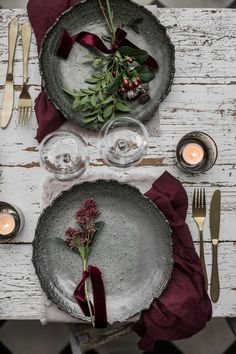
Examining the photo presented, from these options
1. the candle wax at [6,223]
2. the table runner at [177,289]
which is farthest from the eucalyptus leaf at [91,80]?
the candle wax at [6,223]

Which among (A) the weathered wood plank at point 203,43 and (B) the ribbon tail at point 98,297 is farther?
(A) the weathered wood plank at point 203,43

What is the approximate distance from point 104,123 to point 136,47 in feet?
0.54

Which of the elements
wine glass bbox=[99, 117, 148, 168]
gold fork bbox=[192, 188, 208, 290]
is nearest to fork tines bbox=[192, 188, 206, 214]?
gold fork bbox=[192, 188, 208, 290]

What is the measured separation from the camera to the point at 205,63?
3.82 feet

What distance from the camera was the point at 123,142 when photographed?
3.65 feet

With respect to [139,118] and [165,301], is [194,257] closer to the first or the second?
[165,301]

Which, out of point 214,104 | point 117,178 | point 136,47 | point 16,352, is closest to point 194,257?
point 117,178

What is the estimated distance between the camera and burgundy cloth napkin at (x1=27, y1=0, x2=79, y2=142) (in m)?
1.10

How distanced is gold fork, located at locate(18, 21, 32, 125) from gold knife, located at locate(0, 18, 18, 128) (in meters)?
0.02

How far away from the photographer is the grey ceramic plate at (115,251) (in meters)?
1.08

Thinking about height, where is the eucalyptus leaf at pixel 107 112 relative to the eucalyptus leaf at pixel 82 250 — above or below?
above

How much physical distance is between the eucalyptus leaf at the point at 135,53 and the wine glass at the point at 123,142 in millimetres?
121

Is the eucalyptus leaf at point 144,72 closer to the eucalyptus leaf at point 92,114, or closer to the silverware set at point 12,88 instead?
the eucalyptus leaf at point 92,114

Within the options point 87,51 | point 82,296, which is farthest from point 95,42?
point 82,296
